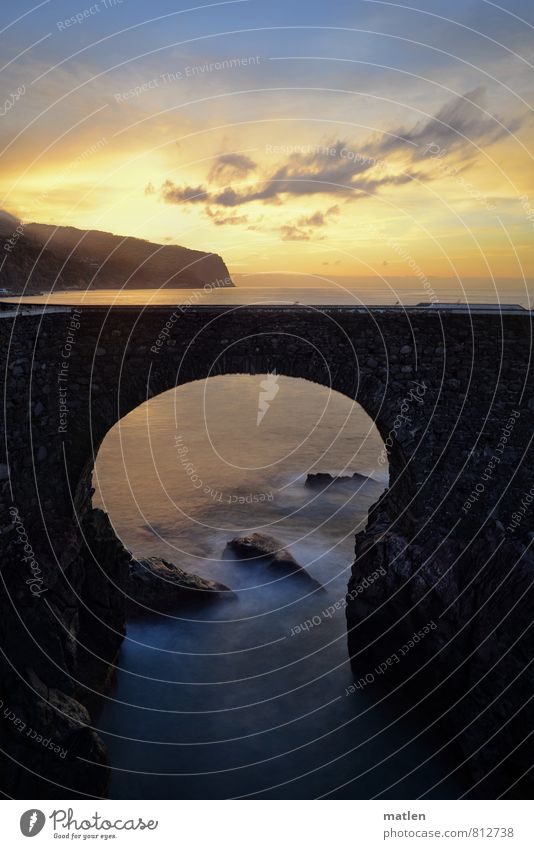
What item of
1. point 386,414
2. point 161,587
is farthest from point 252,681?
point 386,414

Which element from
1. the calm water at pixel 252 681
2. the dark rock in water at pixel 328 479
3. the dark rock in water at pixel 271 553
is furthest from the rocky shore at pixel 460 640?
the dark rock in water at pixel 328 479

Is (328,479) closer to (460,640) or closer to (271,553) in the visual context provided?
(271,553)

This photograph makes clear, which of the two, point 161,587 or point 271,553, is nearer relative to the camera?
point 161,587

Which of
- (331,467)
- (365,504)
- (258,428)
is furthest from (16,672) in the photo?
(258,428)

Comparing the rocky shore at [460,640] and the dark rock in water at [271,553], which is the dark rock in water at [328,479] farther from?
the rocky shore at [460,640]

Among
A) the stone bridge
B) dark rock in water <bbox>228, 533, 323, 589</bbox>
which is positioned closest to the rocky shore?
the stone bridge

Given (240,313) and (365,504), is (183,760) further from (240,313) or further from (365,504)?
(365,504)
